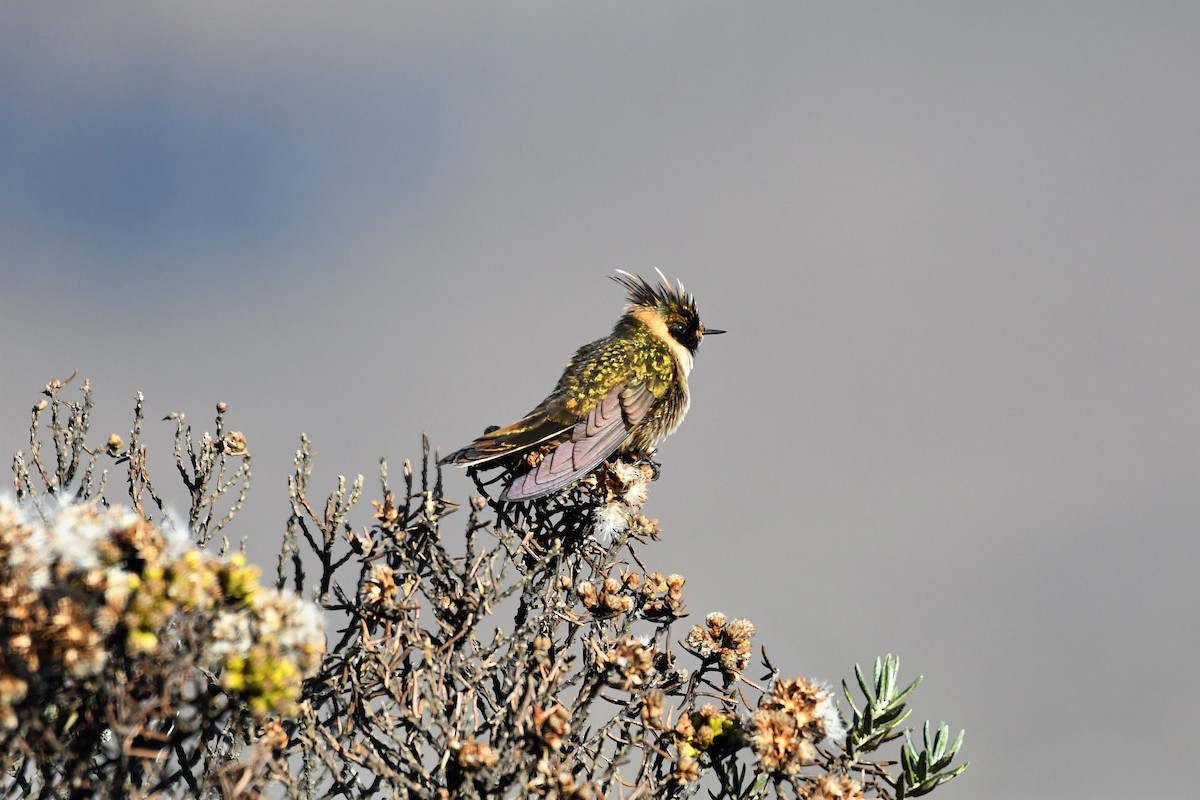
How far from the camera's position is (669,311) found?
27.6ft

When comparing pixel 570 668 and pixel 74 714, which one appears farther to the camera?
pixel 570 668

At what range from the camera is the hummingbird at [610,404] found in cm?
518

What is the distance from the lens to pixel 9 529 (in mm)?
2469

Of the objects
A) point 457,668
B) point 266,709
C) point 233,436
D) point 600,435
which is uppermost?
point 600,435

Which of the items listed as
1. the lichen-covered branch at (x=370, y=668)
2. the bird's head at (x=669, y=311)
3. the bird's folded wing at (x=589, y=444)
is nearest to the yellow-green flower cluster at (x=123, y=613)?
the lichen-covered branch at (x=370, y=668)

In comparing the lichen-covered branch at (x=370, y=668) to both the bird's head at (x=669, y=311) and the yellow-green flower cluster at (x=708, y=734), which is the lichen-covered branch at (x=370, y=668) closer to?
the yellow-green flower cluster at (x=708, y=734)

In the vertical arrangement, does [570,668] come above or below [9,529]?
above

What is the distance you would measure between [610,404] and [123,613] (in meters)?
4.49

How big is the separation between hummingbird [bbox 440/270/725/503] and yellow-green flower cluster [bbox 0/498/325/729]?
202cm

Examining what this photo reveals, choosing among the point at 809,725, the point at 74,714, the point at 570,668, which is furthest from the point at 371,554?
the point at 809,725

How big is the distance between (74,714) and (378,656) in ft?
3.13

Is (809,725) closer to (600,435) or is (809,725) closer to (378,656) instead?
(378,656)

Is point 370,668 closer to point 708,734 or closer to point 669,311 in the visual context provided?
point 708,734

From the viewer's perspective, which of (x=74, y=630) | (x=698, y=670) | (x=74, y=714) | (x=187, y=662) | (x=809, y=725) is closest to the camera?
(x=74, y=630)
